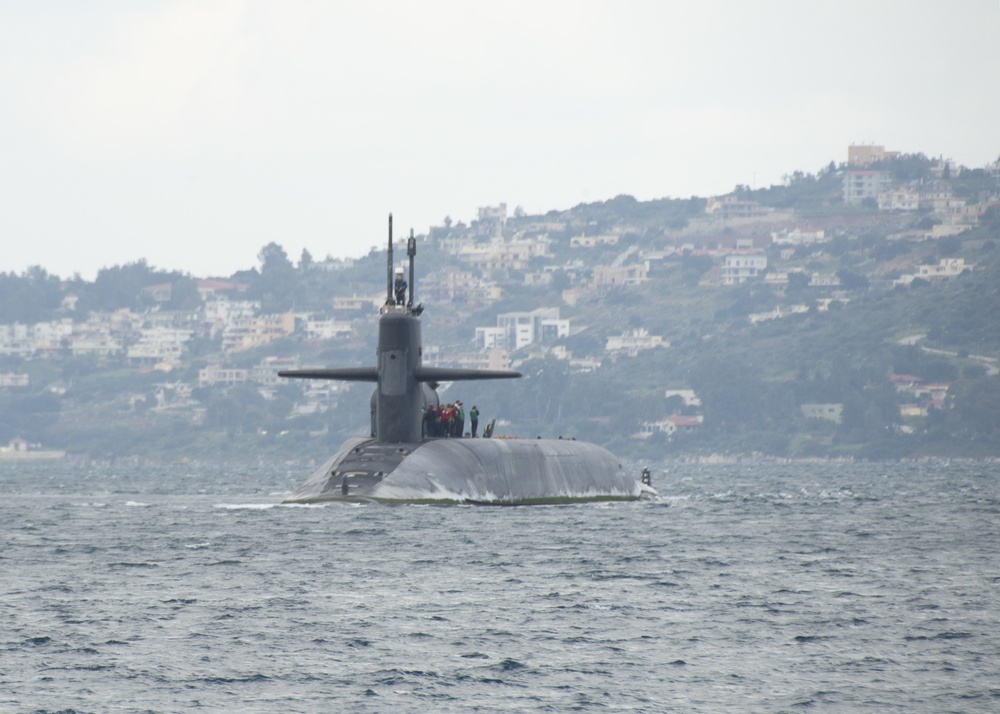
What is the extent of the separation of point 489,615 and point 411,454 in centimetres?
1989

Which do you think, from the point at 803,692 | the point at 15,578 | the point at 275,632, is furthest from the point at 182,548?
the point at 803,692

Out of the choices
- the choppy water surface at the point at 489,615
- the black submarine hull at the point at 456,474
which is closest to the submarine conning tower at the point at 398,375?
the black submarine hull at the point at 456,474

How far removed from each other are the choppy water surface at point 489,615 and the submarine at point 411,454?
2.63 feet

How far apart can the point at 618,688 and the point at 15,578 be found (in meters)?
15.0

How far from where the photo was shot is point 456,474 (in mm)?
47719

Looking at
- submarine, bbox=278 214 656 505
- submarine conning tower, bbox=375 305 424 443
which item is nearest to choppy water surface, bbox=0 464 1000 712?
submarine, bbox=278 214 656 505

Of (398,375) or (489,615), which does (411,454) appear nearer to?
(398,375)

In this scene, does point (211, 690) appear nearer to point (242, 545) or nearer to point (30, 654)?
point (30, 654)

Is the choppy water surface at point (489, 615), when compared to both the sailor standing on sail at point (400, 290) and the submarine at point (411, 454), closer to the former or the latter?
the submarine at point (411, 454)

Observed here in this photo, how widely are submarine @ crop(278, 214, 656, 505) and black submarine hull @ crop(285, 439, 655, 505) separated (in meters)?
0.03

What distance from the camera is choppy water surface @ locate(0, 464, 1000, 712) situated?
2167cm

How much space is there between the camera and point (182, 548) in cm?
3822

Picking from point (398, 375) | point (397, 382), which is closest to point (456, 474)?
point (397, 382)

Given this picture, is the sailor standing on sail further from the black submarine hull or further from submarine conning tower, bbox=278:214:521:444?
the black submarine hull
